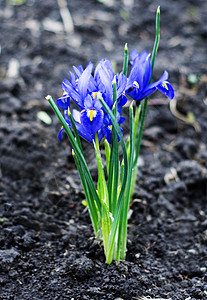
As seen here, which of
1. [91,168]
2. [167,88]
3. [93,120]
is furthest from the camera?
[91,168]

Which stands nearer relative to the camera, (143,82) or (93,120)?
(93,120)

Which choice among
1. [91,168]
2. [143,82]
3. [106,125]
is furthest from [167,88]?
[91,168]

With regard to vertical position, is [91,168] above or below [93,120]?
below

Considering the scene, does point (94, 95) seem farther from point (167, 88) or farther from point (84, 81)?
point (167, 88)

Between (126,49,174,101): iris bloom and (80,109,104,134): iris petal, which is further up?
(126,49,174,101): iris bloom

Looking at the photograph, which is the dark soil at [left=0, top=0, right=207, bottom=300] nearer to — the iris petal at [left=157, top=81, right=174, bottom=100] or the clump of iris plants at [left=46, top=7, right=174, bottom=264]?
the clump of iris plants at [left=46, top=7, right=174, bottom=264]

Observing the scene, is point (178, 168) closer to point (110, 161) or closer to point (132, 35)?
point (110, 161)

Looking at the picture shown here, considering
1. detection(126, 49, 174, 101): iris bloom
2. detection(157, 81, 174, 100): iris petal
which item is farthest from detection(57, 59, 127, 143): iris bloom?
detection(157, 81, 174, 100): iris petal
